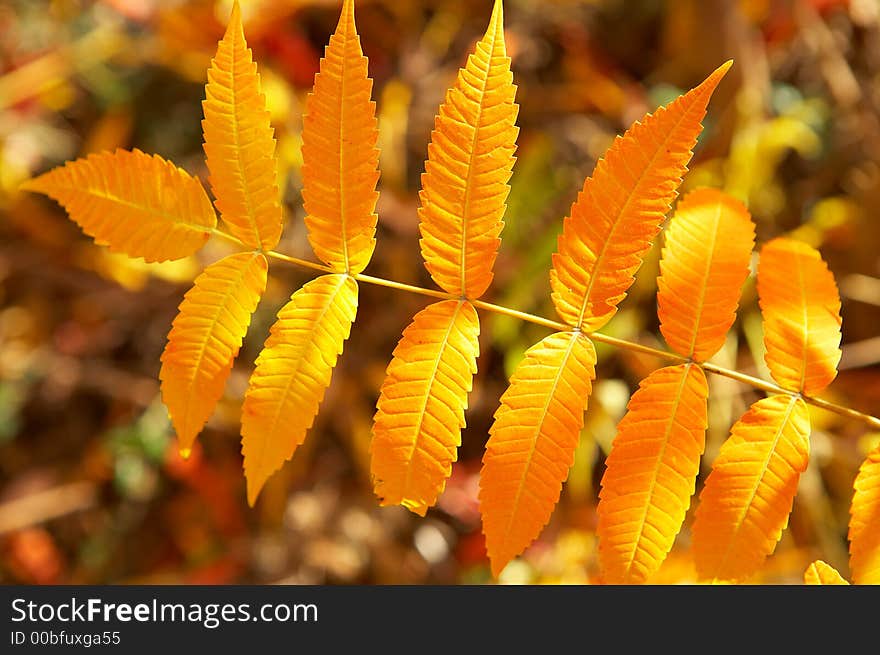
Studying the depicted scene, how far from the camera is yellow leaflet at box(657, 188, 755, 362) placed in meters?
0.95

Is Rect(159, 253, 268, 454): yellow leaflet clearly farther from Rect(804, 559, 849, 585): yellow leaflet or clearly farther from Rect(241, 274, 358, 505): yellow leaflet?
Rect(804, 559, 849, 585): yellow leaflet

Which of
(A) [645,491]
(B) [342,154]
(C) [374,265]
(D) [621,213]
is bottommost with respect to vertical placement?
(A) [645,491]

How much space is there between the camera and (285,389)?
89 centimetres

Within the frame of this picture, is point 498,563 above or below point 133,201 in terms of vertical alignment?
below

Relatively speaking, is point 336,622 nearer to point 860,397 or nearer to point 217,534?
point 217,534

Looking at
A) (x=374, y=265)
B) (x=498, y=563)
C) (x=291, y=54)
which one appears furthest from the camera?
(x=291, y=54)

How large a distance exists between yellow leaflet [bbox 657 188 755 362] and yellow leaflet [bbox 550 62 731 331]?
77 mm

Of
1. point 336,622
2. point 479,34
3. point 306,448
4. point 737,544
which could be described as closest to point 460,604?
point 336,622

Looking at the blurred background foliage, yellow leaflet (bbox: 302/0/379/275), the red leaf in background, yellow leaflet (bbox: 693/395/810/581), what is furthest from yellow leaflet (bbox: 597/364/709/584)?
the red leaf in background

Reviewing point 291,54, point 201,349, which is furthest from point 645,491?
point 291,54

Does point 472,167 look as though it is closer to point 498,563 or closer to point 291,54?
point 498,563

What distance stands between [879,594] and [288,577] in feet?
4.24

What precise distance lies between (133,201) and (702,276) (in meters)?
0.70

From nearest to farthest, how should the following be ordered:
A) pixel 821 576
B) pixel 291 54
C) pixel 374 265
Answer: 1. pixel 821 576
2. pixel 374 265
3. pixel 291 54
